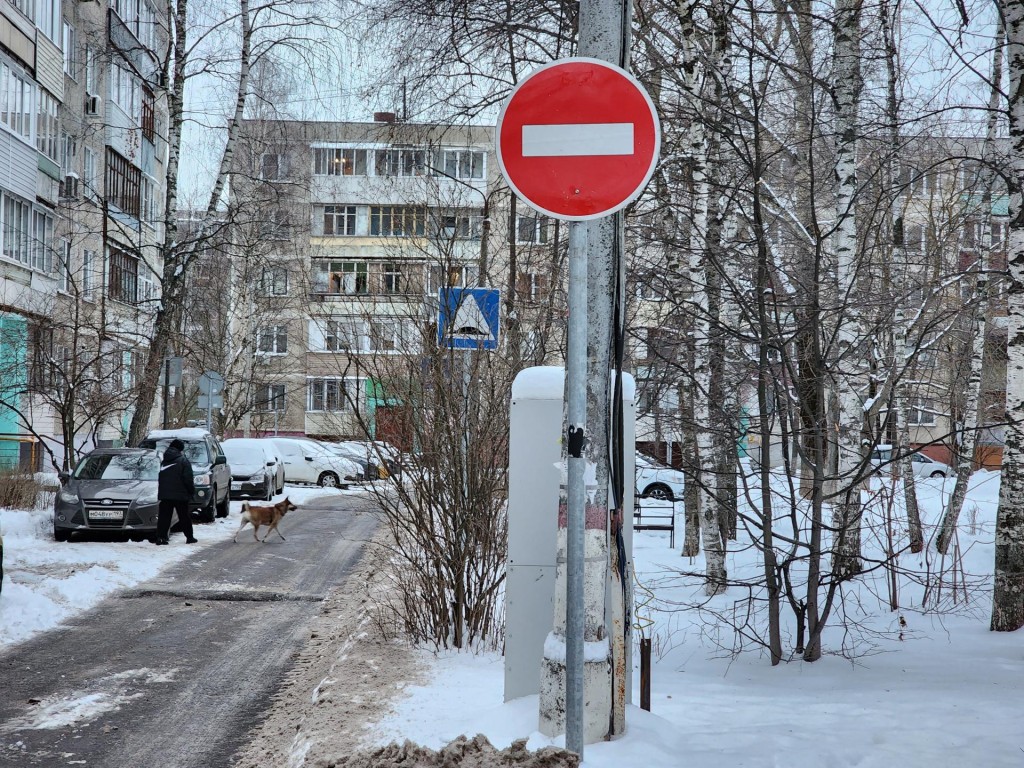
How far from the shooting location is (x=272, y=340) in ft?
165

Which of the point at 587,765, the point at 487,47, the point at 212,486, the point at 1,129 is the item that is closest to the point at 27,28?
the point at 1,129

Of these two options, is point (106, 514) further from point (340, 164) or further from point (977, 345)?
point (340, 164)

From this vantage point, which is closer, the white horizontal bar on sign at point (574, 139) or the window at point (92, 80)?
the white horizontal bar on sign at point (574, 139)

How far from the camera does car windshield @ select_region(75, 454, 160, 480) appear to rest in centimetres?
1730

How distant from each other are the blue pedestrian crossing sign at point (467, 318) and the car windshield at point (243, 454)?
770 inches

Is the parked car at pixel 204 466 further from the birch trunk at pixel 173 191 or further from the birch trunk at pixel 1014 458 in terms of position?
the birch trunk at pixel 1014 458

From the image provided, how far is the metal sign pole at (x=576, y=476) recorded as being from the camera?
3992 millimetres

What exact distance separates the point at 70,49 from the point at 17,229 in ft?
25.0

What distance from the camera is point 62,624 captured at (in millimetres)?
10539

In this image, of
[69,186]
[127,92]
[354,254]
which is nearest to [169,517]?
[69,186]

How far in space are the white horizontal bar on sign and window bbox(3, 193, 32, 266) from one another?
25192 millimetres

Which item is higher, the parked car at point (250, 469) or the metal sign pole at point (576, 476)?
the metal sign pole at point (576, 476)

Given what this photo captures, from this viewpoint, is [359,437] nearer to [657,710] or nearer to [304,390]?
[657,710]

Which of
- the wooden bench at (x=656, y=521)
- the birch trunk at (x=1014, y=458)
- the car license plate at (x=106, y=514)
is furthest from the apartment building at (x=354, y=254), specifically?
the wooden bench at (x=656, y=521)
